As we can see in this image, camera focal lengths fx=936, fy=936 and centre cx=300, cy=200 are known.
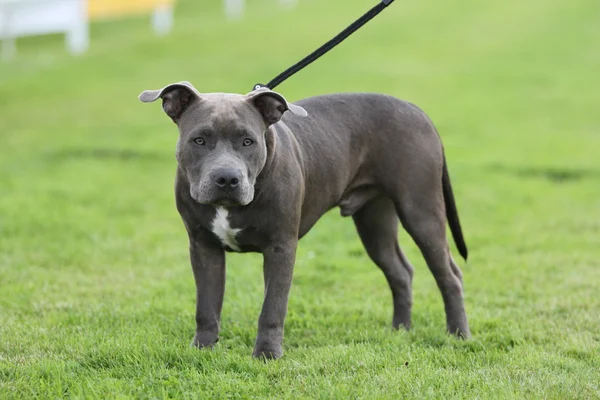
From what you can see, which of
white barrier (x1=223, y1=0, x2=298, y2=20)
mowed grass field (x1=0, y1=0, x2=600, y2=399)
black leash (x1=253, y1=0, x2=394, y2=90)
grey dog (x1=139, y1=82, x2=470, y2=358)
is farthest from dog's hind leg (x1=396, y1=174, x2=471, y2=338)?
white barrier (x1=223, y1=0, x2=298, y2=20)

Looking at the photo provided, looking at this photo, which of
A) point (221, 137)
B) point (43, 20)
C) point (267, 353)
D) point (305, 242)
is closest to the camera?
point (221, 137)

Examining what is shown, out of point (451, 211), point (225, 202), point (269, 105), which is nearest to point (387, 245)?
point (451, 211)

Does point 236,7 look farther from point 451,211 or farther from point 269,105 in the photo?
point 269,105

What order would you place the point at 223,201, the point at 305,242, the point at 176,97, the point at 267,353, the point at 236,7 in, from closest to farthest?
the point at 223,201, the point at 176,97, the point at 267,353, the point at 305,242, the point at 236,7

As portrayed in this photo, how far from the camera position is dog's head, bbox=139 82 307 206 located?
5172mm

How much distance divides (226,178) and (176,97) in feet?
2.35

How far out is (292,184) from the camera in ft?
18.8

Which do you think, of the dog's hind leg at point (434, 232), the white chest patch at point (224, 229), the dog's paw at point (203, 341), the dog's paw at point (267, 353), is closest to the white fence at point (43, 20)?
the dog's hind leg at point (434, 232)

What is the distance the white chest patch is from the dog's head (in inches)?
11.4

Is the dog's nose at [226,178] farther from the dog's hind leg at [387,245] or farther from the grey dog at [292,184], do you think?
the dog's hind leg at [387,245]

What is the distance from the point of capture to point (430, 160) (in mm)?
6551

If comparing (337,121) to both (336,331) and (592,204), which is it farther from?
(592,204)

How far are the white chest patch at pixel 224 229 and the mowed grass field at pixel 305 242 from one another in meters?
0.68

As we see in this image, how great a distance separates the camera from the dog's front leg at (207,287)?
19.4 ft
